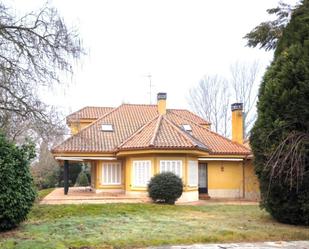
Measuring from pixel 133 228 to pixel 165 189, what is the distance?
30.4ft

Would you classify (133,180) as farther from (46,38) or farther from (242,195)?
(46,38)

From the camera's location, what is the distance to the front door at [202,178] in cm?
2866

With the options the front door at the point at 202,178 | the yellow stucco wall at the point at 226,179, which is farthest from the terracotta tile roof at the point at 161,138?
the front door at the point at 202,178

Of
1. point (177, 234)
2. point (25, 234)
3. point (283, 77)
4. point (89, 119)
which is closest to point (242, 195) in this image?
point (89, 119)

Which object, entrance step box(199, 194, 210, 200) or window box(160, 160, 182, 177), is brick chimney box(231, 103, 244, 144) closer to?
entrance step box(199, 194, 210, 200)

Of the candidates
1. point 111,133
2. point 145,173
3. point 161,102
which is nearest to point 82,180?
A: point 111,133

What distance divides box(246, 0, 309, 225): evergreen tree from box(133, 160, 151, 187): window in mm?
10388

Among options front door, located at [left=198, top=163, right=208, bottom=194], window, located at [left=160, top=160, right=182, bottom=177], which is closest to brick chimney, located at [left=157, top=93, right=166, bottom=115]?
front door, located at [left=198, top=163, right=208, bottom=194]

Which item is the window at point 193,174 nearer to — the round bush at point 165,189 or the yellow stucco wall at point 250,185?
the round bush at point 165,189

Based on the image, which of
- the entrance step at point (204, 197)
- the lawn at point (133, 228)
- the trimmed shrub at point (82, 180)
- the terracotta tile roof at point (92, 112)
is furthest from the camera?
the trimmed shrub at point (82, 180)

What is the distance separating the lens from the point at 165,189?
2223 centimetres

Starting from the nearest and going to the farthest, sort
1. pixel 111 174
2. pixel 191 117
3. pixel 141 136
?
pixel 141 136 < pixel 111 174 < pixel 191 117

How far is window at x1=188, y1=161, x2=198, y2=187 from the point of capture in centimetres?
2534

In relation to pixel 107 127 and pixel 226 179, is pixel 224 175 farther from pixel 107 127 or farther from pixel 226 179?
pixel 107 127
